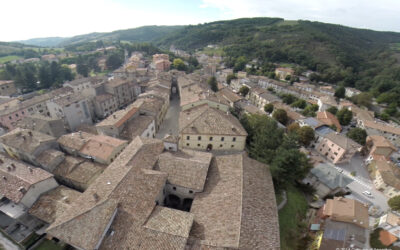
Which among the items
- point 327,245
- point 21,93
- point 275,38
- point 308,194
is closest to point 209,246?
point 327,245

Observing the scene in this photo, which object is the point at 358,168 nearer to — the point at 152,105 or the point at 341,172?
the point at 341,172

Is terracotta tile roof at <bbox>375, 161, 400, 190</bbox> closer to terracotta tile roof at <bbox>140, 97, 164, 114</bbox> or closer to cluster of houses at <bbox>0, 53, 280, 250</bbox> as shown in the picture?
cluster of houses at <bbox>0, 53, 280, 250</bbox>

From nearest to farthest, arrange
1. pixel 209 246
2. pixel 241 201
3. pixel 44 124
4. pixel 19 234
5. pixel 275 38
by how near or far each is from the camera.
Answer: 1. pixel 209 246
2. pixel 241 201
3. pixel 19 234
4. pixel 44 124
5. pixel 275 38

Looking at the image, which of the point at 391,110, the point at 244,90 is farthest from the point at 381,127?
the point at 244,90

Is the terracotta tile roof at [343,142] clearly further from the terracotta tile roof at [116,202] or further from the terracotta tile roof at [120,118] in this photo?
the terracotta tile roof at [120,118]

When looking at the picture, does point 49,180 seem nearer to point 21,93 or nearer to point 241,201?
point 241,201

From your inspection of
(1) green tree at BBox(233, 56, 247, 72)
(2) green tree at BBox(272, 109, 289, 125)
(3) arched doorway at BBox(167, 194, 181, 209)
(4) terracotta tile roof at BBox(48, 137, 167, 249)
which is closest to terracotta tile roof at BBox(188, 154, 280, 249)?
(3) arched doorway at BBox(167, 194, 181, 209)
